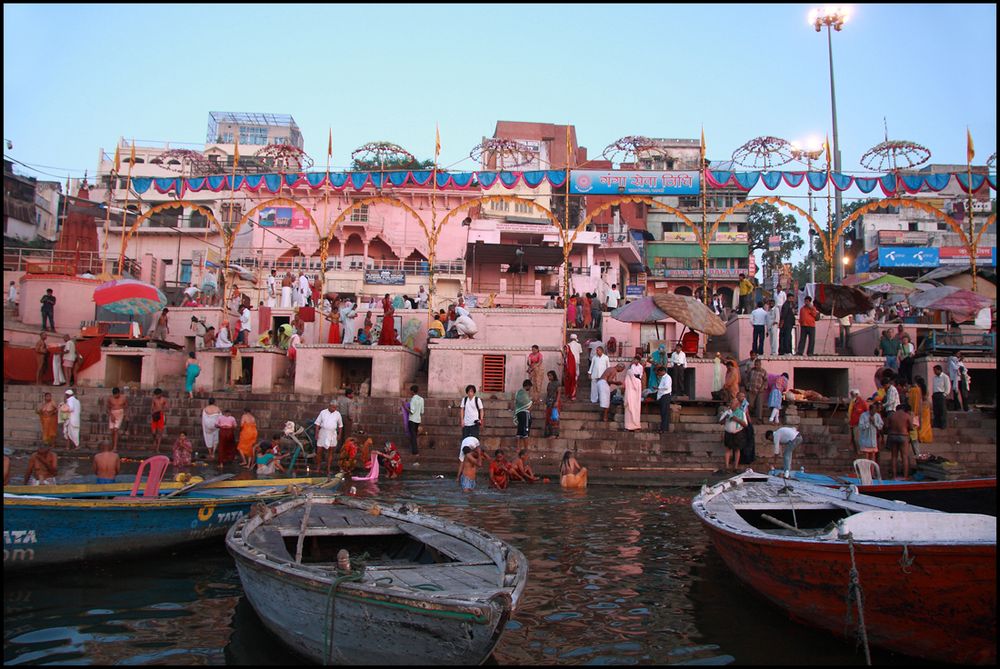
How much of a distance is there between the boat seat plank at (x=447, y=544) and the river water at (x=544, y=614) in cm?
62

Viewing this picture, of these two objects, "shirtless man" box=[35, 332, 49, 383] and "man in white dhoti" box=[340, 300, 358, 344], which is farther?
"man in white dhoti" box=[340, 300, 358, 344]

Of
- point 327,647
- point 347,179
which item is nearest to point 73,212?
point 347,179

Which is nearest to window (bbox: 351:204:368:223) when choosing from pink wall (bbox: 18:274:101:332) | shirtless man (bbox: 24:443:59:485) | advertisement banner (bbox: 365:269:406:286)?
advertisement banner (bbox: 365:269:406:286)

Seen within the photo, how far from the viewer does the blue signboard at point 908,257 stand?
3791 cm

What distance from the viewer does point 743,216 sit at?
4962cm

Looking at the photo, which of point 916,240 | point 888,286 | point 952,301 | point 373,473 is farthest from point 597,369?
point 916,240

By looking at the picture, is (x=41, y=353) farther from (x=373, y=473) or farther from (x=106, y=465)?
(x=106, y=465)

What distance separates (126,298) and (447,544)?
48.2 ft

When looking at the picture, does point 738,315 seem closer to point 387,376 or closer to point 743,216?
point 387,376

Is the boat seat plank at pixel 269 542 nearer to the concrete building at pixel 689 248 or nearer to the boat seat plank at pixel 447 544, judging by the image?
the boat seat plank at pixel 447 544

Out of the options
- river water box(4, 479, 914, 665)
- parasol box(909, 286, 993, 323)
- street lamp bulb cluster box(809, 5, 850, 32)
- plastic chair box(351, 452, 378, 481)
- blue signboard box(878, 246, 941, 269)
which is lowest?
river water box(4, 479, 914, 665)

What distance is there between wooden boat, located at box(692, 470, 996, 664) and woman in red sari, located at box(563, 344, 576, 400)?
947 centimetres

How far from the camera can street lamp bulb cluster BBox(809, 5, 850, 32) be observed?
2598 centimetres

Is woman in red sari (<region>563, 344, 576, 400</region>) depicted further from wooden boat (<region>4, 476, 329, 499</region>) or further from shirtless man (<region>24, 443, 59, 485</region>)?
shirtless man (<region>24, 443, 59, 485</region>)
